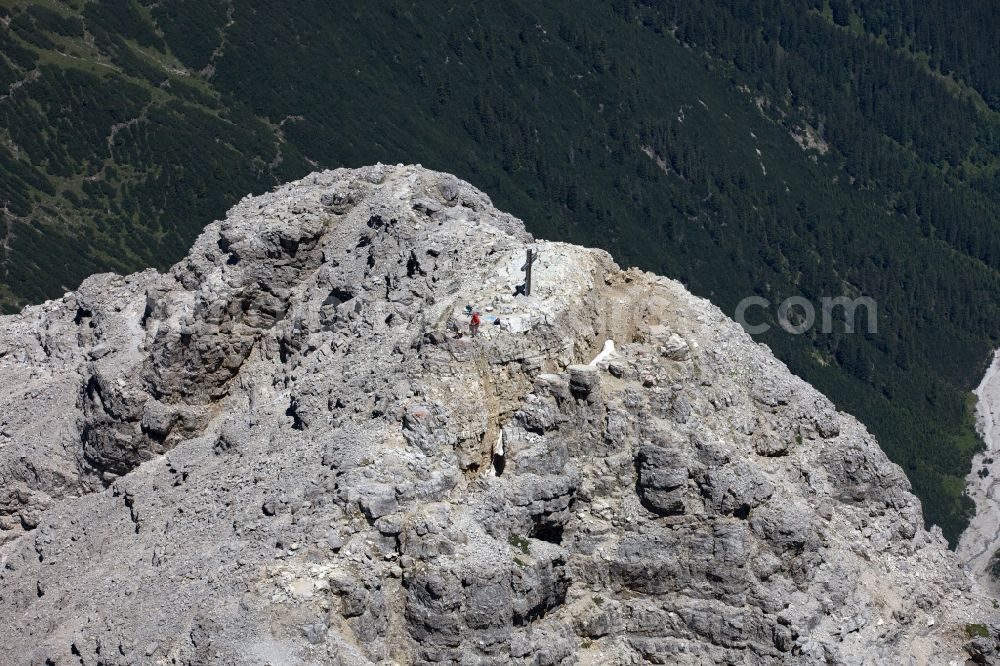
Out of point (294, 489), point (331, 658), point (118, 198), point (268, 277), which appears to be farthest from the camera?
point (118, 198)

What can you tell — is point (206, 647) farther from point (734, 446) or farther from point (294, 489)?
point (734, 446)

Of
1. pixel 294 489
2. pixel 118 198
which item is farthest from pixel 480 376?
pixel 118 198

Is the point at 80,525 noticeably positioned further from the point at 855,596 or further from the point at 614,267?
the point at 855,596

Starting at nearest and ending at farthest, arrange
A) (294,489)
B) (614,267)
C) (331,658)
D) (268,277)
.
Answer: (331,658), (294,489), (614,267), (268,277)

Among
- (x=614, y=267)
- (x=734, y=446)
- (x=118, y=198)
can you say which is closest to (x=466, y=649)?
(x=734, y=446)

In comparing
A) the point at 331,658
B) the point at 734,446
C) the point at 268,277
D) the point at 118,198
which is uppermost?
the point at 734,446

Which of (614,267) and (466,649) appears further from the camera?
(614,267)

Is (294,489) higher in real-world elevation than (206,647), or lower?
higher
